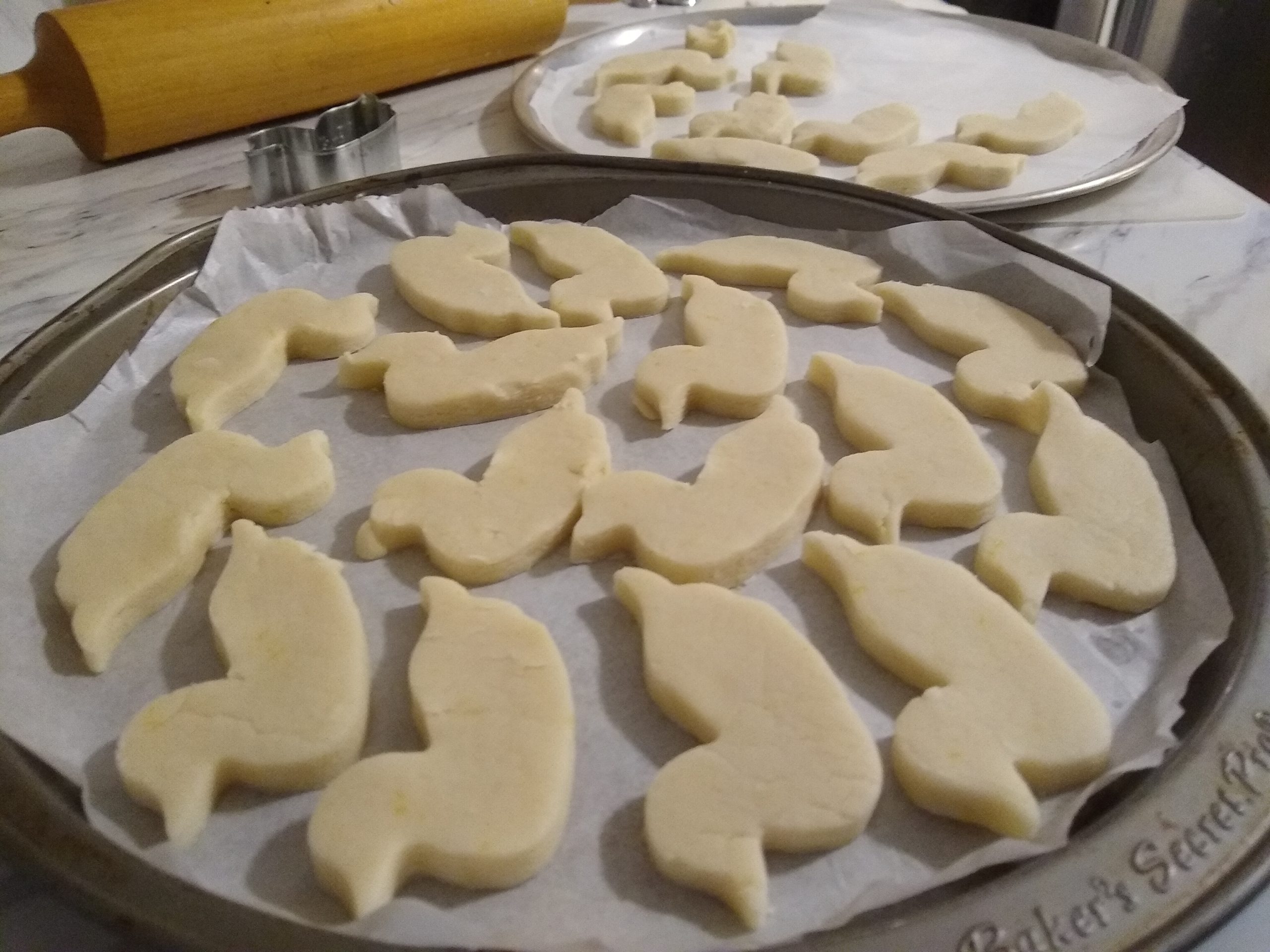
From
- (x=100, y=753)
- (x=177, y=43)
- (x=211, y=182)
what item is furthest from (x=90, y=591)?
(x=177, y=43)

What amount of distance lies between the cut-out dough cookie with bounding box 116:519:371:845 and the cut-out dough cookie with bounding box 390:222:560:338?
375mm

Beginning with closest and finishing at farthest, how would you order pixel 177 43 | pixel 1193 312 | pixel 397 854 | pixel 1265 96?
pixel 397 854
pixel 1193 312
pixel 177 43
pixel 1265 96

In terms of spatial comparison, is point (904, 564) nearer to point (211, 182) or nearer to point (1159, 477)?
point (1159, 477)

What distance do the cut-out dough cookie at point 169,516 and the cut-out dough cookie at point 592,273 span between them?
309 millimetres

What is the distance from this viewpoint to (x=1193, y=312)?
1090mm

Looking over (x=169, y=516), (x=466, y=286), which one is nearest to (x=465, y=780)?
(x=169, y=516)

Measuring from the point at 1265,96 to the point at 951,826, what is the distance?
2.13 metres

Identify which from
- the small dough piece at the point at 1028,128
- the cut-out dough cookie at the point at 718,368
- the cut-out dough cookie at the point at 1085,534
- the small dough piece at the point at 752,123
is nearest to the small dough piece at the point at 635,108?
the small dough piece at the point at 752,123

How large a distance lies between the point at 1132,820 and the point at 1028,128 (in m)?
1.14

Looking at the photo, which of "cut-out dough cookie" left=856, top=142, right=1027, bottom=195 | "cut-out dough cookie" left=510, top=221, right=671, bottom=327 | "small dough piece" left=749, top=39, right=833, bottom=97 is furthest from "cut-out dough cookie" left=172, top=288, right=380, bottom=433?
"small dough piece" left=749, top=39, right=833, bottom=97

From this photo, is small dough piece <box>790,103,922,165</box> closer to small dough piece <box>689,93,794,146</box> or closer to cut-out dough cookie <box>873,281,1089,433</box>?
small dough piece <box>689,93,794,146</box>

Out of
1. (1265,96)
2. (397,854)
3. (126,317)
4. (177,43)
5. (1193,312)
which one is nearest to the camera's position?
(397,854)

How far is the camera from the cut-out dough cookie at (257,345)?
91 centimetres

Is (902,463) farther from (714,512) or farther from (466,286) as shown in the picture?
(466,286)
